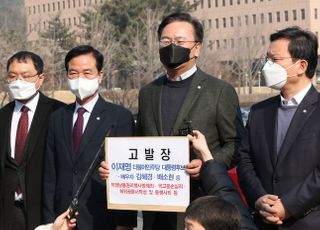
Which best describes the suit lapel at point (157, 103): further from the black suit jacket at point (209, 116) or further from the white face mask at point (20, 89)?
the white face mask at point (20, 89)

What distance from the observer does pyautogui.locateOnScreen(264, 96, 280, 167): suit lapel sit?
4309 millimetres

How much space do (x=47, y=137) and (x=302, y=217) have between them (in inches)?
78.8

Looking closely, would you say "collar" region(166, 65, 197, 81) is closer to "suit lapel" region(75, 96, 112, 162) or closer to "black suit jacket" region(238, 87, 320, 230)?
"black suit jacket" region(238, 87, 320, 230)

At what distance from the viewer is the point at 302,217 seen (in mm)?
4125

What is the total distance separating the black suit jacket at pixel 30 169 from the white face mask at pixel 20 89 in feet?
0.56

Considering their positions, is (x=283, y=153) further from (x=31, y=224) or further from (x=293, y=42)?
(x=31, y=224)

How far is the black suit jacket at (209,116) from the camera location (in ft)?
14.9

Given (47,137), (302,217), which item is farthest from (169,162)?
(47,137)

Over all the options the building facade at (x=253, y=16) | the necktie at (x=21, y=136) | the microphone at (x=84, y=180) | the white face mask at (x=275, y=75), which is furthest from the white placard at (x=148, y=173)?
the building facade at (x=253, y=16)

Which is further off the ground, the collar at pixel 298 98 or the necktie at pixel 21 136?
the collar at pixel 298 98

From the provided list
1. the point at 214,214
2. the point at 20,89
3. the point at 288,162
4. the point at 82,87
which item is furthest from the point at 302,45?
the point at 20,89

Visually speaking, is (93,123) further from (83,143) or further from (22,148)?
(22,148)

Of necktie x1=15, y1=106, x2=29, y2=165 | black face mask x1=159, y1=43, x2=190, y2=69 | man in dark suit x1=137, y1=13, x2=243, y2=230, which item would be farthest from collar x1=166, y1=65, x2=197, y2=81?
necktie x1=15, y1=106, x2=29, y2=165

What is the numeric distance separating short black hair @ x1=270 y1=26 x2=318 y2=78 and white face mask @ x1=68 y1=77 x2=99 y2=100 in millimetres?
1300
